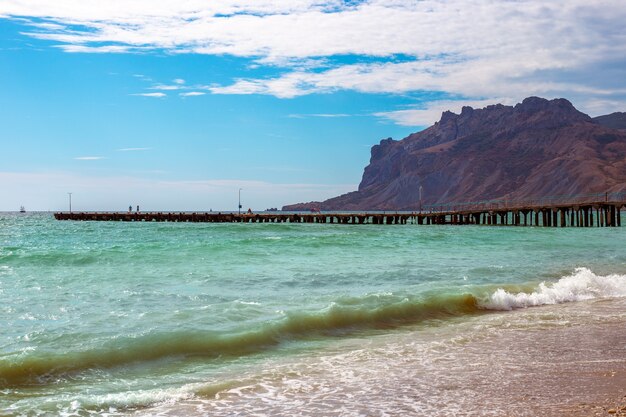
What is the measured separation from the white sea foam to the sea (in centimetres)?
6

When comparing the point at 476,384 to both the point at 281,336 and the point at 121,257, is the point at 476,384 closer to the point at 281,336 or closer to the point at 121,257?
the point at 281,336

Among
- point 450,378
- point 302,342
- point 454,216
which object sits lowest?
point 302,342

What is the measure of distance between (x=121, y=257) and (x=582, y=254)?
61.5ft

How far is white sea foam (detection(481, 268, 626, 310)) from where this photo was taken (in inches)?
541

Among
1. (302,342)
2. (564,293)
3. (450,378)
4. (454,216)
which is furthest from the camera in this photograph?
(454,216)

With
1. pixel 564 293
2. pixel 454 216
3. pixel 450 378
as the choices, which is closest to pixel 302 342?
pixel 450 378

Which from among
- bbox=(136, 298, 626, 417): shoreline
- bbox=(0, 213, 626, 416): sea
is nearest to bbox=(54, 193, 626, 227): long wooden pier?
bbox=(0, 213, 626, 416): sea

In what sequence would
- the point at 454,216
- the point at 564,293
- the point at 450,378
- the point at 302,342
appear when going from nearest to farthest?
the point at 450,378
the point at 302,342
the point at 564,293
the point at 454,216

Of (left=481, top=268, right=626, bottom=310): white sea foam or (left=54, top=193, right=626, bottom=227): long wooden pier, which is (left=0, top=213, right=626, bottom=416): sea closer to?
(left=481, top=268, right=626, bottom=310): white sea foam

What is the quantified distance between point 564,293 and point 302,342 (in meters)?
7.78

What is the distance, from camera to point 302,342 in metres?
9.92

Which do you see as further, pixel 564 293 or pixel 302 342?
pixel 564 293

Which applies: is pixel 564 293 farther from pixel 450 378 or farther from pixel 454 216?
pixel 454 216

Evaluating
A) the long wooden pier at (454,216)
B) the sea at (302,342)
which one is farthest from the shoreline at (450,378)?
the long wooden pier at (454,216)
